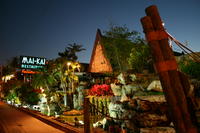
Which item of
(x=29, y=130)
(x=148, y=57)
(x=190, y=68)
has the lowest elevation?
(x=29, y=130)

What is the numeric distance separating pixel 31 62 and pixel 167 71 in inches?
937

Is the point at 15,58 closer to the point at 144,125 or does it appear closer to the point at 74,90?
the point at 74,90

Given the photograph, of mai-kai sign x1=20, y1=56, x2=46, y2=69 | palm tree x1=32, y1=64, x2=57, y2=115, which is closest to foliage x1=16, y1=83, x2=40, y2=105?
mai-kai sign x1=20, y1=56, x2=46, y2=69

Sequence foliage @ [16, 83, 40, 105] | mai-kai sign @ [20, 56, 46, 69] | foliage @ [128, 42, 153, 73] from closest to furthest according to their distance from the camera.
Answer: foliage @ [128, 42, 153, 73]
foliage @ [16, 83, 40, 105]
mai-kai sign @ [20, 56, 46, 69]

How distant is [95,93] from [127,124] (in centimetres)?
513

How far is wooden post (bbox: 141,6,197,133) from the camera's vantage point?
10.1 feet

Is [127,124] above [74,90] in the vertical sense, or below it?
below

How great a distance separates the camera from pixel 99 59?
19.3 m

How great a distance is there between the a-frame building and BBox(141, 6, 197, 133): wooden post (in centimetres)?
1387

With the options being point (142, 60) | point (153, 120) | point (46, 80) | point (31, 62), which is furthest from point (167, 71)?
point (31, 62)

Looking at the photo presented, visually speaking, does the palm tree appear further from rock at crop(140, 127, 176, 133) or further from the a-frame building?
rock at crop(140, 127, 176, 133)

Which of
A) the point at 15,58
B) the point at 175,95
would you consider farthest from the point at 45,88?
the point at 15,58

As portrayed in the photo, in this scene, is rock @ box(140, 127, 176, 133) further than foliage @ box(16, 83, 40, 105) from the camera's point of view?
No

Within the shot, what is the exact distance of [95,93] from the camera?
12344 millimetres
